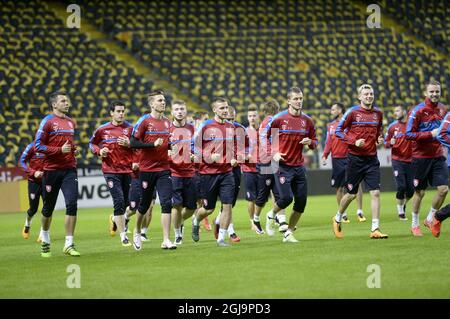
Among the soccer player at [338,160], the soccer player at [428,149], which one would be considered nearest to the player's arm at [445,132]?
the soccer player at [428,149]

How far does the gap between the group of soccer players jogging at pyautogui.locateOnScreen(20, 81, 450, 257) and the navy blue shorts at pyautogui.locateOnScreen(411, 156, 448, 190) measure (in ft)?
0.06

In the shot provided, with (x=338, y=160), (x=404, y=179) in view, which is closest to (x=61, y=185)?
(x=338, y=160)

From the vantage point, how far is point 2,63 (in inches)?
1329

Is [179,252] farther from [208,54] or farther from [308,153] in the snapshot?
[208,54]

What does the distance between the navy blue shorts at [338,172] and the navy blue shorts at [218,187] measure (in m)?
5.15

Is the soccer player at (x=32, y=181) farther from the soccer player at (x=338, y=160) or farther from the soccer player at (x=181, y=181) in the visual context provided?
the soccer player at (x=338, y=160)

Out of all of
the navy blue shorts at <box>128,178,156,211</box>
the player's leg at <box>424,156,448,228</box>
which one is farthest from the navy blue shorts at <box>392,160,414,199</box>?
the navy blue shorts at <box>128,178,156,211</box>

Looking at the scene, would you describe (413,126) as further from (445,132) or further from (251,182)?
(251,182)

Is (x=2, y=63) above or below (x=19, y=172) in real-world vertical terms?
above

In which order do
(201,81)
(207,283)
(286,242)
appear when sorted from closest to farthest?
(207,283) < (286,242) < (201,81)

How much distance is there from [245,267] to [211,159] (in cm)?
301

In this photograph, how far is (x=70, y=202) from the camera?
12.8 m

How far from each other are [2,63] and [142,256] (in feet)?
75.4
